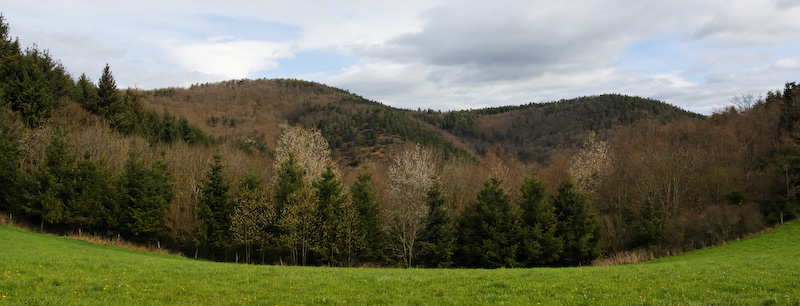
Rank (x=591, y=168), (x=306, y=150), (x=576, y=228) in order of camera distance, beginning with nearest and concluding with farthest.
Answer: (x=576, y=228) → (x=306, y=150) → (x=591, y=168)

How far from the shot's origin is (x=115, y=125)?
66.6 m

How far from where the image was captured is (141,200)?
46.2m

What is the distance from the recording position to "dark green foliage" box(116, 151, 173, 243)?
1797 inches

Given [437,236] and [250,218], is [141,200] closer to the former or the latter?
[250,218]

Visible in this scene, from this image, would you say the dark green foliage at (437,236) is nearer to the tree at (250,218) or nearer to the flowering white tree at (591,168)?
the tree at (250,218)

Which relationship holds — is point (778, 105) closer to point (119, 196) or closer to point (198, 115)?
point (119, 196)

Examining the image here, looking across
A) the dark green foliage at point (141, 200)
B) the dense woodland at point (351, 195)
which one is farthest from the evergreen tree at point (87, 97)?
the dark green foliage at point (141, 200)

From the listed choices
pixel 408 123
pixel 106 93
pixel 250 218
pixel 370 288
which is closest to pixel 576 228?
pixel 250 218

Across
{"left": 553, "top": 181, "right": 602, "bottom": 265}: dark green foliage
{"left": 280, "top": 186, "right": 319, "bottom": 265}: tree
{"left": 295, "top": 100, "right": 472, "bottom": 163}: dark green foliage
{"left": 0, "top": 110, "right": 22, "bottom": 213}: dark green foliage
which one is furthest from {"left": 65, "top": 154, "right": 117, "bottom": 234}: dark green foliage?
{"left": 295, "top": 100, "right": 472, "bottom": 163}: dark green foliage

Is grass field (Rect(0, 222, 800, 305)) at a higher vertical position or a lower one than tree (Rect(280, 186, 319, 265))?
higher

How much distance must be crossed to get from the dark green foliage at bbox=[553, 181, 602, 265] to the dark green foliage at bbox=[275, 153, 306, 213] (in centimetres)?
2701

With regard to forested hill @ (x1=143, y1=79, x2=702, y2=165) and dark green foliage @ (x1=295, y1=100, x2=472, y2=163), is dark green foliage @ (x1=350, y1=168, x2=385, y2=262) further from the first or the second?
dark green foliage @ (x1=295, y1=100, x2=472, y2=163)

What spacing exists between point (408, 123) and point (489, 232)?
110492 mm

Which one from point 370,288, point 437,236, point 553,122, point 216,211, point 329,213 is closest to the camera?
point 370,288
